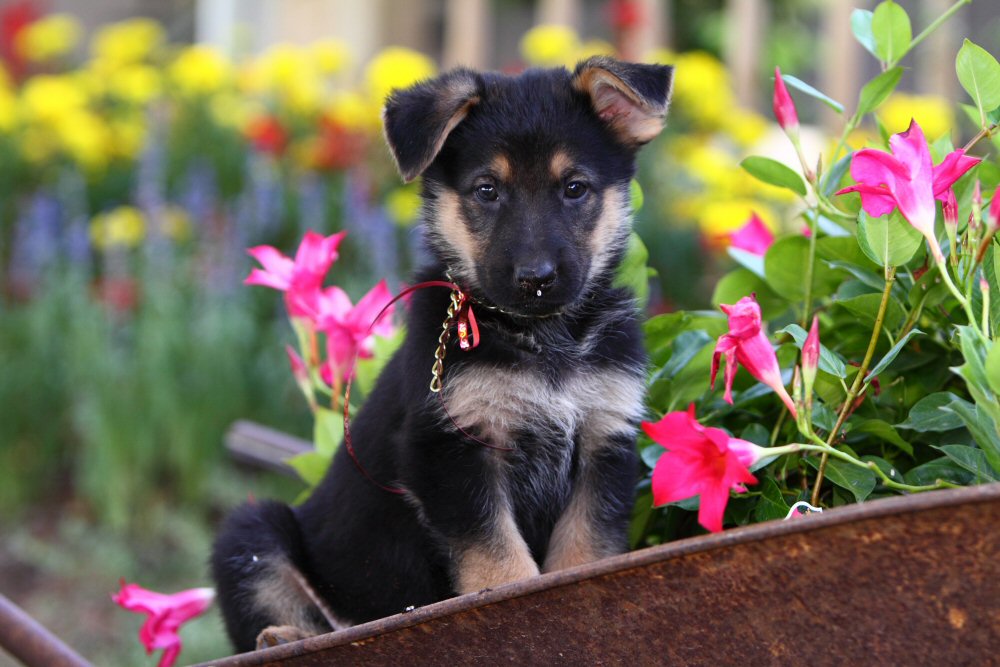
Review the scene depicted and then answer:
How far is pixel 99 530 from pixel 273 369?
1183 mm

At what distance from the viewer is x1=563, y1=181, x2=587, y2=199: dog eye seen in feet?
7.00

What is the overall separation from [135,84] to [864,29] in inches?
223

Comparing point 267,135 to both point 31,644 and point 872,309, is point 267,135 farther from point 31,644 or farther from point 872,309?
point 872,309

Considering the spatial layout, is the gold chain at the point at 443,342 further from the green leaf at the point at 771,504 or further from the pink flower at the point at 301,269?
the green leaf at the point at 771,504

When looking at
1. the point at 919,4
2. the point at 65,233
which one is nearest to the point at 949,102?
the point at 919,4

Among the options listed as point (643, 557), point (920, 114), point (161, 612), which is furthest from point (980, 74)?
point (920, 114)

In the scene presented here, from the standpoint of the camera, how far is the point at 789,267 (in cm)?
194

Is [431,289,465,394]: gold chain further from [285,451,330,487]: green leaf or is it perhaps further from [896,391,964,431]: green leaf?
[896,391,964,431]: green leaf

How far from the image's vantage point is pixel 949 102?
727 cm

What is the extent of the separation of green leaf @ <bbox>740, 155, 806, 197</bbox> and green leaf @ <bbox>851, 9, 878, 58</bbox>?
0.24 meters

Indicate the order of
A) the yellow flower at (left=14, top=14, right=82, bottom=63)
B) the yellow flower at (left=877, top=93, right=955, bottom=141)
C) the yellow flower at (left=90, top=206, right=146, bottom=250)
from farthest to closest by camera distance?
the yellow flower at (left=14, top=14, right=82, bottom=63)
the yellow flower at (left=877, top=93, right=955, bottom=141)
the yellow flower at (left=90, top=206, right=146, bottom=250)

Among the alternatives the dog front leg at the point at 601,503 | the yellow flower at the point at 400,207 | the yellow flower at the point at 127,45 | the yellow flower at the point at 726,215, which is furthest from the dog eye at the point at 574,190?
the yellow flower at the point at 127,45

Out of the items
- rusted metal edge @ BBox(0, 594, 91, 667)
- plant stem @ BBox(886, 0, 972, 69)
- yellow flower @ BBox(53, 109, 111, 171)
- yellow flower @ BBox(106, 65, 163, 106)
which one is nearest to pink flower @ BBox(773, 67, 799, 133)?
plant stem @ BBox(886, 0, 972, 69)

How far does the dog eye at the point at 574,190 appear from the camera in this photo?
2.13 m
